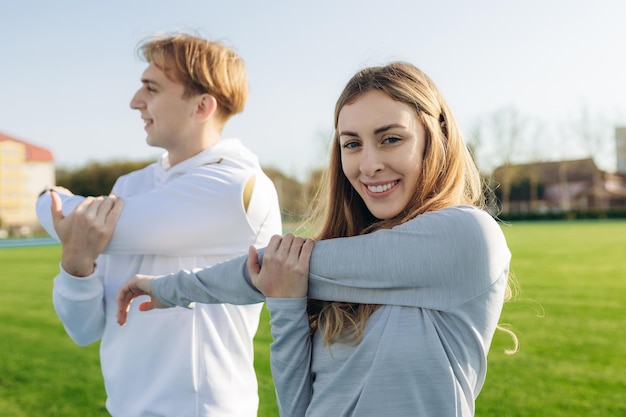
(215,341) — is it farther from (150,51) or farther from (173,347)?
(150,51)

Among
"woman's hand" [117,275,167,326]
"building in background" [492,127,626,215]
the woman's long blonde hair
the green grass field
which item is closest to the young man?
"woman's hand" [117,275,167,326]

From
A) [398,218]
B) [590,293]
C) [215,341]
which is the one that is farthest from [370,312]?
[590,293]

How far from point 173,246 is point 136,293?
0.19 m

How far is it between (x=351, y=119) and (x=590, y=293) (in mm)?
9906

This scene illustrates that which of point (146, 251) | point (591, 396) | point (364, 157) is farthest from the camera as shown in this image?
point (591, 396)

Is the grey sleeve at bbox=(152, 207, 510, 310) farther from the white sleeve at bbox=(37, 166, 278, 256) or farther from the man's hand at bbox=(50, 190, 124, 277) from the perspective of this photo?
the man's hand at bbox=(50, 190, 124, 277)

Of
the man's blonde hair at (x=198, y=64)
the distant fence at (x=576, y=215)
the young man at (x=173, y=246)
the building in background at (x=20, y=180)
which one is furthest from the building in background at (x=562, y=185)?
the young man at (x=173, y=246)

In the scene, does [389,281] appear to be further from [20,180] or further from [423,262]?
[20,180]

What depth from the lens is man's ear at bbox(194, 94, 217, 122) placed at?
79.0 inches

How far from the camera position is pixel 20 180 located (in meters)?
56.7

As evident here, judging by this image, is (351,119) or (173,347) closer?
(351,119)

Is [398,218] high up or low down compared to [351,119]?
down

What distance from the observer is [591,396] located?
15.8 ft

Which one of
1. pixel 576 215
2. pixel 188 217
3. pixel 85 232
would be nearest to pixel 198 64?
pixel 188 217
